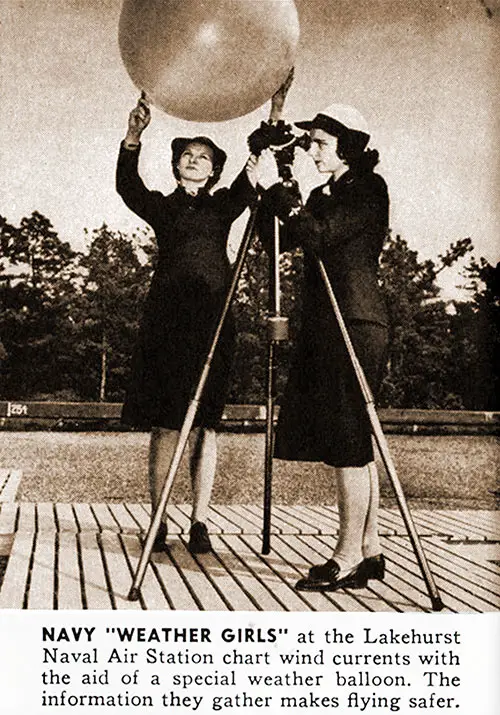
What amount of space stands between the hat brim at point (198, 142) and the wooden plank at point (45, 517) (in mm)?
1500

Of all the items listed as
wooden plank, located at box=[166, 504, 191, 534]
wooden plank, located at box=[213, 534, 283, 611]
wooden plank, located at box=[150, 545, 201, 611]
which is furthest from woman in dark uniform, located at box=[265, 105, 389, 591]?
wooden plank, located at box=[166, 504, 191, 534]

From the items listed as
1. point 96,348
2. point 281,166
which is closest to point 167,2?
point 281,166

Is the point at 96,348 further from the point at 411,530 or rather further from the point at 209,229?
the point at 411,530

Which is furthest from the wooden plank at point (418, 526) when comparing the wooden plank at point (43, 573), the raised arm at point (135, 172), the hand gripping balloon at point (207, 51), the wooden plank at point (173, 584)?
the hand gripping balloon at point (207, 51)

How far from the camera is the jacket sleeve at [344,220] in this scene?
9.73 ft

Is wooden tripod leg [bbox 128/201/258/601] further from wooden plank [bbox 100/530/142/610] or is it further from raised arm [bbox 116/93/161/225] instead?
raised arm [bbox 116/93/161/225]

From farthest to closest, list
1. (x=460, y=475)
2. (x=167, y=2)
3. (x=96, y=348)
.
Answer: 1. (x=460, y=475)
2. (x=96, y=348)
3. (x=167, y=2)

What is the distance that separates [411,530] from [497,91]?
1.78 meters

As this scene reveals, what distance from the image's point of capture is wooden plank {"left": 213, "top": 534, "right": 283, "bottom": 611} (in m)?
2.82

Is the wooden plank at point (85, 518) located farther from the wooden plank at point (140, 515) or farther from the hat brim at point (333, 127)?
the hat brim at point (333, 127)

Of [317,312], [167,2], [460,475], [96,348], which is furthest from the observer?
[460,475]

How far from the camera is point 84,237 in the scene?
3.94m

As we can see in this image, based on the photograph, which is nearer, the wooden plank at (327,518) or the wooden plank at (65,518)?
the wooden plank at (65,518)

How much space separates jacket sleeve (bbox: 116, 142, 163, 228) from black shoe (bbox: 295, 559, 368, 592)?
1437 millimetres
